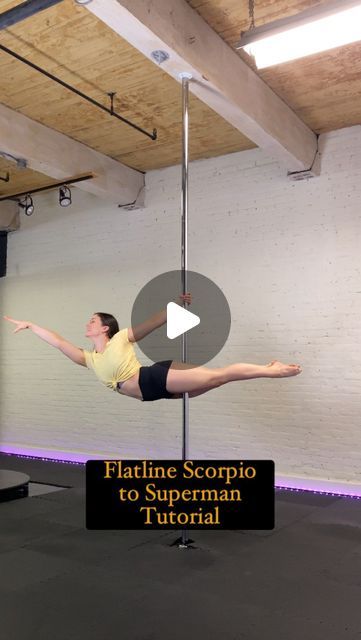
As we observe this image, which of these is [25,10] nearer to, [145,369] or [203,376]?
[145,369]

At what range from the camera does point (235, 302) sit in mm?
6410

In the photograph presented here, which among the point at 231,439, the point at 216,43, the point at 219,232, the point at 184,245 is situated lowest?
the point at 231,439

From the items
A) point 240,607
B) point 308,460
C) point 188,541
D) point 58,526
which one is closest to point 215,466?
point 240,607

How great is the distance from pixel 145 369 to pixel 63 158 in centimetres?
380

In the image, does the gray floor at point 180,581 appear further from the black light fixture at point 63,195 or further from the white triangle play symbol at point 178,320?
the black light fixture at point 63,195

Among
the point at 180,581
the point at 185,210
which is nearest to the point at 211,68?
the point at 185,210

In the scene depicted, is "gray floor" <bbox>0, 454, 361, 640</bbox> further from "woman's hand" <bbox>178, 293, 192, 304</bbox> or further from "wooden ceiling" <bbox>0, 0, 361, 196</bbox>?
"wooden ceiling" <bbox>0, 0, 361, 196</bbox>

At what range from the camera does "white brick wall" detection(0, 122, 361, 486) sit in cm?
573

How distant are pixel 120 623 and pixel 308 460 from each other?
11.4 ft

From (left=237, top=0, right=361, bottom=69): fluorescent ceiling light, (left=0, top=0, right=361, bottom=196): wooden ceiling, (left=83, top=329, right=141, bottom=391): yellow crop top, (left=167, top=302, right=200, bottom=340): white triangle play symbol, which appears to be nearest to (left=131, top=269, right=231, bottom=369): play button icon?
(left=167, top=302, right=200, bottom=340): white triangle play symbol

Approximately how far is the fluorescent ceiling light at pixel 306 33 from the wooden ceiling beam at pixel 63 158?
3.08 meters

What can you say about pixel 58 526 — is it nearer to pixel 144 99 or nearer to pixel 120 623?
pixel 120 623

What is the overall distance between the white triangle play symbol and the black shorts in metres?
0.34

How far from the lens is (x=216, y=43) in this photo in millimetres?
4141
